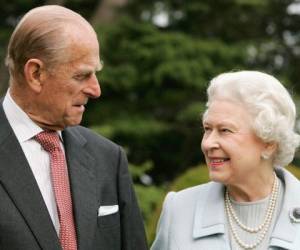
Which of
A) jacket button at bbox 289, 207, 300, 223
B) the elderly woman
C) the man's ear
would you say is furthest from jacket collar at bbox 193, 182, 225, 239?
the man's ear

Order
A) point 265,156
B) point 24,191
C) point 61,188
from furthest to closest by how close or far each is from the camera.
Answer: point 265,156 < point 61,188 < point 24,191

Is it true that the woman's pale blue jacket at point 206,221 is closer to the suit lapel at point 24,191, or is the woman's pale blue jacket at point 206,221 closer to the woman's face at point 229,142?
the woman's face at point 229,142

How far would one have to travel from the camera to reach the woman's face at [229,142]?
353 cm

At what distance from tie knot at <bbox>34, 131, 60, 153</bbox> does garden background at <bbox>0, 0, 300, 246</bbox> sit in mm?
5846

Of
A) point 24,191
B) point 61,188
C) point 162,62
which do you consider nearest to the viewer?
point 24,191

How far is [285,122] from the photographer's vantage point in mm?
3594

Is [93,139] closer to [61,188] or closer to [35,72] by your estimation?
[61,188]

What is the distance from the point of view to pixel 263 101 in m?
3.55

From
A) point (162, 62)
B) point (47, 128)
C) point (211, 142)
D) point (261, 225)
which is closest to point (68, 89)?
point (47, 128)

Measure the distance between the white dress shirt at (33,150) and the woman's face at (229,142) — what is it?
2.40ft

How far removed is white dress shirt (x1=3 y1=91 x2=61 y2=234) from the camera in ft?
10.8

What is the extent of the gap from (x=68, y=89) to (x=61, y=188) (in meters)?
0.42

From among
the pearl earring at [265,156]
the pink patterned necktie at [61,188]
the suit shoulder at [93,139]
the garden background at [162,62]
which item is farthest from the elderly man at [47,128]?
the garden background at [162,62]

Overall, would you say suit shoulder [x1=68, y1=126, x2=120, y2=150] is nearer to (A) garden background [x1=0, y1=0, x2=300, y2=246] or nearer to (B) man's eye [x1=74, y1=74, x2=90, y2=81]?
(B) man's eye [x1=74, y1=74, x2=90, y2=81]
